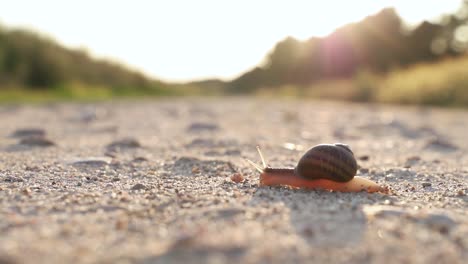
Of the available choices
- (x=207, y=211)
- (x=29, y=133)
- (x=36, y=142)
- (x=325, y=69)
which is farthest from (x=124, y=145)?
(x=325, y=69)

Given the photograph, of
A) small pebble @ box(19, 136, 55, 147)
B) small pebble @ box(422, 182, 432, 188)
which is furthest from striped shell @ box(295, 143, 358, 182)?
small pebble @ box(19, 136, 55, 147)

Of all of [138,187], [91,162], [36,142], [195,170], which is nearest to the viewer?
[138,187]

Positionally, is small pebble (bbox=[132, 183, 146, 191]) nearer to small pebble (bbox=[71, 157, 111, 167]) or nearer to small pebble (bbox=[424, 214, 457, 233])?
small pebble (bbox=[71, 157, 111, 167])

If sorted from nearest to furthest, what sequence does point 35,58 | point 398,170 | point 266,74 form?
point 398,170, point 35,58, point 266,74

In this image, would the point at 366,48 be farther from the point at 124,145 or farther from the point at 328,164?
the point at 328,164

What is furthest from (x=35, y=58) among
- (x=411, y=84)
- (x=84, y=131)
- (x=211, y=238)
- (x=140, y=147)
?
(x=211, y=238)

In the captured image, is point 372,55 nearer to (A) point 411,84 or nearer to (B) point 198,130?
(A) point 411,84

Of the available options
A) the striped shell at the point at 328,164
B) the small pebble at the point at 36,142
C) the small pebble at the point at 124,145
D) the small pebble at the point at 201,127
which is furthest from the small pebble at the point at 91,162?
the small pebble at the point at 201,127
